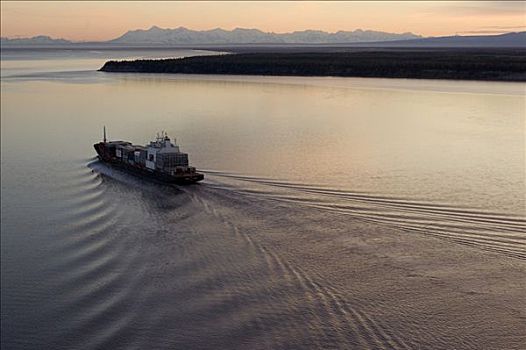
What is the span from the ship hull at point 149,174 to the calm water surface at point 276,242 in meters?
0.32

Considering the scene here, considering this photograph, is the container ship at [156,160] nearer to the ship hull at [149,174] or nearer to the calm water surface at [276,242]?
the ship hull at [149,174]

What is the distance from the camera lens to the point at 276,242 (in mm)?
14602

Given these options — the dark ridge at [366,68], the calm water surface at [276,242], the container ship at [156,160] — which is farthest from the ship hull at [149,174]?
the dark ridge at [366,68]

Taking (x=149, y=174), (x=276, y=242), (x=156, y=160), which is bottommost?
(x=276, y=242)

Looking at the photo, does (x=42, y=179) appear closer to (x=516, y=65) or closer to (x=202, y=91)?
(x=202, y=91)

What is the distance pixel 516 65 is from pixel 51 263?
197 feet

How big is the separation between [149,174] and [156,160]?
74 centimetres

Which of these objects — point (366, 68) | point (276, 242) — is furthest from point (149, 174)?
point (366, 68)

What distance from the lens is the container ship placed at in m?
20.6

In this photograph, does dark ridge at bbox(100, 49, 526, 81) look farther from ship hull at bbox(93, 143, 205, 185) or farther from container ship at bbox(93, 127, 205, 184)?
ship hull at bbox(93, 143, 205, 185)

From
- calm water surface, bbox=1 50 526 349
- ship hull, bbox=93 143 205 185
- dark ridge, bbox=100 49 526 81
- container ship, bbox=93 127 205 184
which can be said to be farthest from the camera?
dark ridge, bbox=100 49 526 81

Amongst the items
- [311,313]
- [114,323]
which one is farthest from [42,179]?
[311,313]

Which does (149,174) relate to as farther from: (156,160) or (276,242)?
(276,242)

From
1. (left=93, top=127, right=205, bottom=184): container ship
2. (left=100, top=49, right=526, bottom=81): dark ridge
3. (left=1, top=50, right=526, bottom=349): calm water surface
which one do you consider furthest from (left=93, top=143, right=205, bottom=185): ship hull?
(left=100, top=49, right=526, bottom=81): dark ridge
